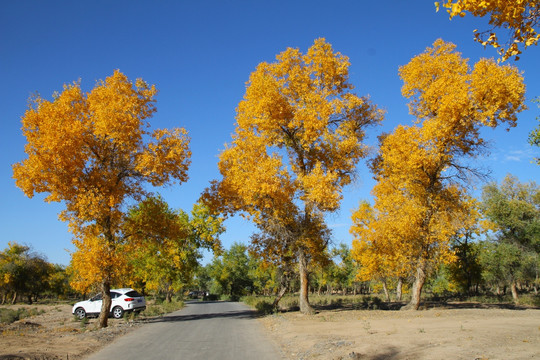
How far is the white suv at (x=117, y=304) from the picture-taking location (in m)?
21.5

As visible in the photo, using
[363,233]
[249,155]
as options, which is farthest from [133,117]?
[363,233]

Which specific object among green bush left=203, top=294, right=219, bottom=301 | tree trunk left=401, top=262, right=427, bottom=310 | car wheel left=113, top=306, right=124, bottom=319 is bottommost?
green bush left=203, top=294, right=219, bottom=301

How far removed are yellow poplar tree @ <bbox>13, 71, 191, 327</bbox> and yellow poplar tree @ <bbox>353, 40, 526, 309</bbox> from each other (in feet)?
35.5

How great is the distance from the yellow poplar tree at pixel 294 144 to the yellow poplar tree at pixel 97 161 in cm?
304

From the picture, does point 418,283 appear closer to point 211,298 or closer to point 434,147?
point 434,147

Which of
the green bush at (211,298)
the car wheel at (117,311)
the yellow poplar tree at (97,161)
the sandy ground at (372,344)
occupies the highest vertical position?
the yellow poplar tree at (97,161)

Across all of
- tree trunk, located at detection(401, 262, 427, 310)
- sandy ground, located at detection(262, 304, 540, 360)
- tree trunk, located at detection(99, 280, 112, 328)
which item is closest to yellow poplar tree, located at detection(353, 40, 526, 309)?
tree trunk, located at detection(401, 262, 427, 310)

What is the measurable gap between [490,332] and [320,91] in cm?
1237

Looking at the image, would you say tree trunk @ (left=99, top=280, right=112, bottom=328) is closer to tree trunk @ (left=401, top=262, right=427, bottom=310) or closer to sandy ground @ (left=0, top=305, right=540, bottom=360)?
sandy ground @ (left=0, top=305, right=540, bottom=360)

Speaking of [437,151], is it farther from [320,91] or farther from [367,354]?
[367,354]

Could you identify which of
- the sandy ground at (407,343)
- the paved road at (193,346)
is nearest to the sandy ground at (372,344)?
the sandy ground at (407,343)

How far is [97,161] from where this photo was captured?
1564 centimetres

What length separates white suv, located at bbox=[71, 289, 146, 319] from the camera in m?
21.5

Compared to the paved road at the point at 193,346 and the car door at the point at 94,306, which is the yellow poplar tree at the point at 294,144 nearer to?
the paved road at the point at 193,346
